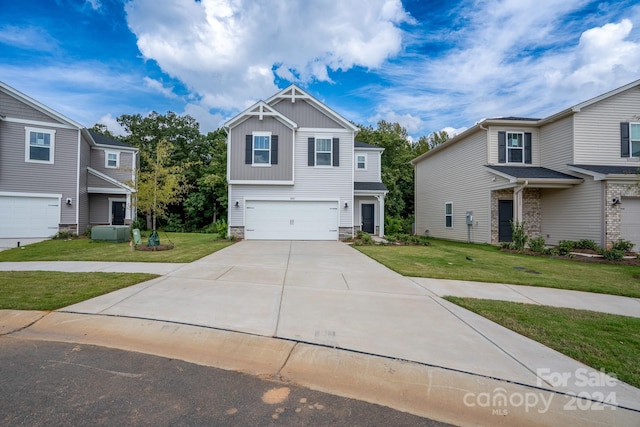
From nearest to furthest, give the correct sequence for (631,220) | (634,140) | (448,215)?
1. (631,220)
2. (634,140)
3. (448,215)

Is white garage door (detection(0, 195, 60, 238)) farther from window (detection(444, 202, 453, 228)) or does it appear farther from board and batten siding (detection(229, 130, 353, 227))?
window (detection(444, 202, 453, 228))

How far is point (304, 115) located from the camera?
16156 mm

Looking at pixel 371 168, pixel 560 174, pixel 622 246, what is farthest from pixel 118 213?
pixel 622 246

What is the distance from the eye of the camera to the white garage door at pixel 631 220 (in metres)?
12.7

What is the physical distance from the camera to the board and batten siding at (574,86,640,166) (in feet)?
45.7

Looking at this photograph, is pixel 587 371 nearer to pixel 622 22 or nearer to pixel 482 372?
pixel 482 372

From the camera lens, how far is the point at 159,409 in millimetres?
2328

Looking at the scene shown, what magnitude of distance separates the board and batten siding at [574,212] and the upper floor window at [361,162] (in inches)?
381

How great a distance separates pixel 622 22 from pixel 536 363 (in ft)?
52.0

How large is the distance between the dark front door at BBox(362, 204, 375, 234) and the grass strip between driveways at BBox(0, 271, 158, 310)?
13755 mm

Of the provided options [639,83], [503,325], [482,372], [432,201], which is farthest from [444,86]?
[482,372]

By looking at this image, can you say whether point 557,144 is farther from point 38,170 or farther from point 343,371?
point 38,170

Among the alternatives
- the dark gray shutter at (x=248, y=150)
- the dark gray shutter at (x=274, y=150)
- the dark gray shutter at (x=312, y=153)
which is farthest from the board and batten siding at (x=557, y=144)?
the dark gray shutter at (x=248, y=150)

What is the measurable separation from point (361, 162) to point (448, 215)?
648 centimetres
